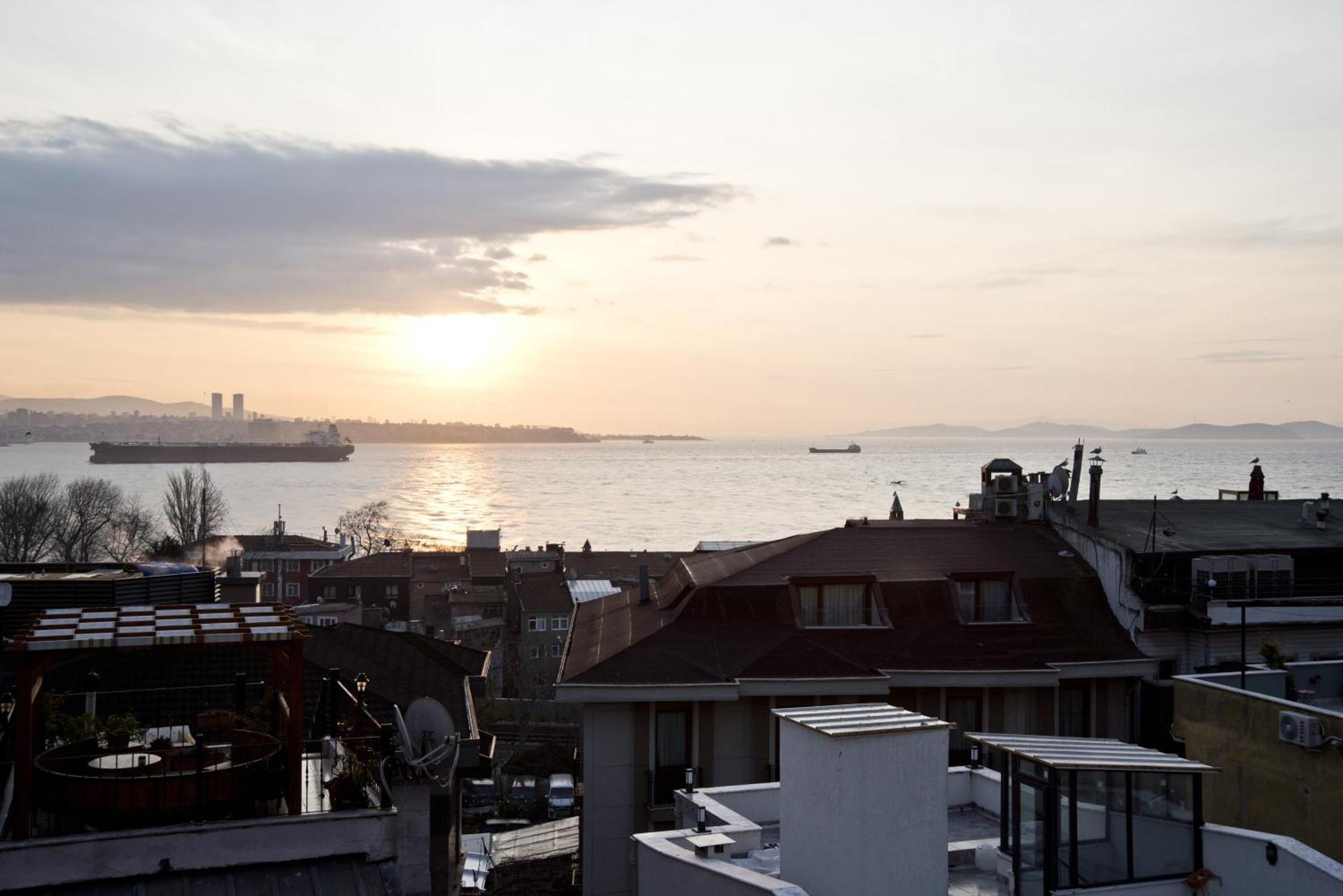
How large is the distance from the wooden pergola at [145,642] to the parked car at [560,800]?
90.8ft

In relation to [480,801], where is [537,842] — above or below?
above

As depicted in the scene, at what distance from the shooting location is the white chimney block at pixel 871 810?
934cm

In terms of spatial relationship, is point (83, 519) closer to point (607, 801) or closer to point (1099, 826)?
point (607, 801)

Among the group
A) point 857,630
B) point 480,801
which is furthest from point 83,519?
point 857,630

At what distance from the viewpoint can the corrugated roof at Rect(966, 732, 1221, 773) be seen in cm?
955

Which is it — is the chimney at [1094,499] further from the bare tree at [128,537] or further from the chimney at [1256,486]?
the bare tree at [128,537]

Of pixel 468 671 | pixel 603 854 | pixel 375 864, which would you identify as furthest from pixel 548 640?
pixel 375 864

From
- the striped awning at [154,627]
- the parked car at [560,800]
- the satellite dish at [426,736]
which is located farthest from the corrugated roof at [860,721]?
the parked car at [560,800]

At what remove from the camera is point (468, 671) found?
22719mm

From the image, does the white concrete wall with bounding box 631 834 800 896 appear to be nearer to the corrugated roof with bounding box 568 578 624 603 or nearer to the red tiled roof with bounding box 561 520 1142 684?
the red tiled roof with bounding box 561 520 1142 684

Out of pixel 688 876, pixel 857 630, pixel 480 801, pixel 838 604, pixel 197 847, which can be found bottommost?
pixel 480 801

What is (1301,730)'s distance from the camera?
11883 mm

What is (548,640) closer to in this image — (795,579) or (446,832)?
(795,579)

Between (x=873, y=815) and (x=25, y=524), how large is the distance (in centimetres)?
Result: 7742
